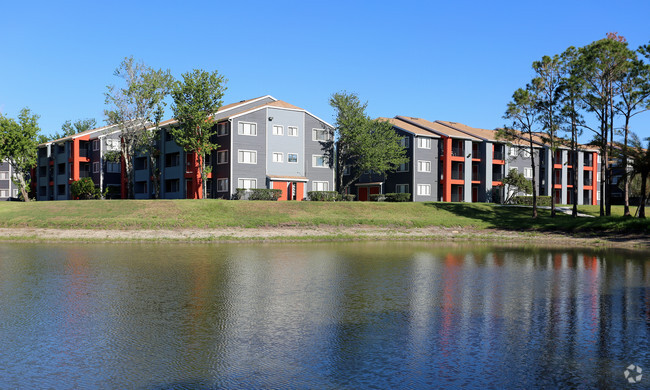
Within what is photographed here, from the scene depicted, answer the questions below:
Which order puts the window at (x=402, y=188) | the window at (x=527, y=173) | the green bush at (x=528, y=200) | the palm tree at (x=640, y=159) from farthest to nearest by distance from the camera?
the window at (x=527, y=173) < the window at (x=402, y=188) < the green bush at (x=528, y=200) < the palm tree at (x=640, y=159)

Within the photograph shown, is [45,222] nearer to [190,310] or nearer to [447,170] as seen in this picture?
[190,310]

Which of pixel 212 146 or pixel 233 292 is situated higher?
pixel 212 146

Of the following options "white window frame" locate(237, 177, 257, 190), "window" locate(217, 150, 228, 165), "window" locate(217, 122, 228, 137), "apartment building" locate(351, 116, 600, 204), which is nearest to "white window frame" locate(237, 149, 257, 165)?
"window" locate(217, 150, 228, 165)

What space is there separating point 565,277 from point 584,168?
77.6 metres

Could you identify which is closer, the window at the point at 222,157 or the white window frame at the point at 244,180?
the white window frame at the point at 244,180

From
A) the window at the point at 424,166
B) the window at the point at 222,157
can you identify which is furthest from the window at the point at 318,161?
the window at the point at 424,166

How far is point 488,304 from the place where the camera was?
13.6 m

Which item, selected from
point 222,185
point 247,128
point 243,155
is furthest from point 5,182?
point 247,128

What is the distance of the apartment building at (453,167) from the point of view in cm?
7256

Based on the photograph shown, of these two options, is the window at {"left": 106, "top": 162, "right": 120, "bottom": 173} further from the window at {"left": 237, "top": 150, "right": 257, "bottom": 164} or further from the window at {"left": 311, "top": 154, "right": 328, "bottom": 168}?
the window at {"left": 311, "top": 154, "right": 328, "bottom": 168}

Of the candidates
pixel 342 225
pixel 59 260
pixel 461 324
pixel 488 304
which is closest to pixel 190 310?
pixel 461 324

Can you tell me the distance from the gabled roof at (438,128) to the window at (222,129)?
28.1m

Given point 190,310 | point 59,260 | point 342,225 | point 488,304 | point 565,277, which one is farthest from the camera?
point 342,225

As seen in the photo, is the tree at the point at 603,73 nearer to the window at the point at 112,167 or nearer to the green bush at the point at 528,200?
the green bush at the point at 528,200
